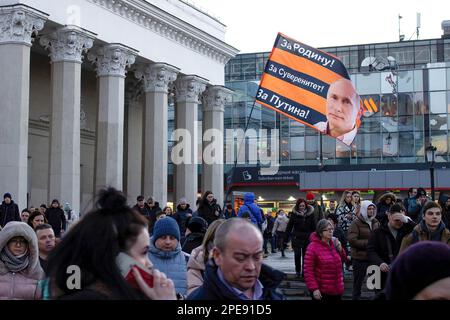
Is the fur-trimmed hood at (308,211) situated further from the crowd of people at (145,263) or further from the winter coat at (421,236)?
the crowd of people at (145,263)

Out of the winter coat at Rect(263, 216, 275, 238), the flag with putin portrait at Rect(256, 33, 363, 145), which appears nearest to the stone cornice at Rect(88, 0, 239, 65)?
the winter coat at Rect(263, 216, 275, 238)

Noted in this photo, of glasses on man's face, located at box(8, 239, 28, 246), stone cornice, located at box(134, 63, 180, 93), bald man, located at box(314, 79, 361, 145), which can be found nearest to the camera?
glasses on man's face, located at box(8, 239, 28, 246)

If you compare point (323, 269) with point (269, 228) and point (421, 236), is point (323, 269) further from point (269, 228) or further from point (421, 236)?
point (269, 228)

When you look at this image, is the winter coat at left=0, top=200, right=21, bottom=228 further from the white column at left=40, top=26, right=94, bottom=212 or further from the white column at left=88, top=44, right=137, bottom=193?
the white column at left=88, top=44, right=137, bottom=193

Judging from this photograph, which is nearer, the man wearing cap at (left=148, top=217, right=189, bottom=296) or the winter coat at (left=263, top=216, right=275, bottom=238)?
the man wearing cap at (left=148, top=217, right=189, bottom=296)

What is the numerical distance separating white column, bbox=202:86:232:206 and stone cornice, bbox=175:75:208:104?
268cm

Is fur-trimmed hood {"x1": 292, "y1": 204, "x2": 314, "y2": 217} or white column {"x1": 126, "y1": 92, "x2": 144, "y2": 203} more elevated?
white column {"x1": 126, "y1": 92, "x2": 144, "y2": 203}

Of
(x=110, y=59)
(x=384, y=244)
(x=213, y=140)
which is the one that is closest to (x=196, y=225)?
(x=384, y=244)

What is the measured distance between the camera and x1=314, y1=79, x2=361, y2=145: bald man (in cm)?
1900

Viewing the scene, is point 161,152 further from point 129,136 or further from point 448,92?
point 448,92

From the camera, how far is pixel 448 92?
52.8 metres

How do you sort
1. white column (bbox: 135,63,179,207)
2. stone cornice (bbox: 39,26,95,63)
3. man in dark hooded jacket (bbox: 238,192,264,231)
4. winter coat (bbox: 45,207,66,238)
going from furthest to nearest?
1. white column (bbox: 135,63,179,207)
2. stone cornice (bbox: 39,26,95,63)
3. winter coat (bbox: 45,207,66,238)
4. man in dark hooded jacket (bbox: 238,192,264,231)
